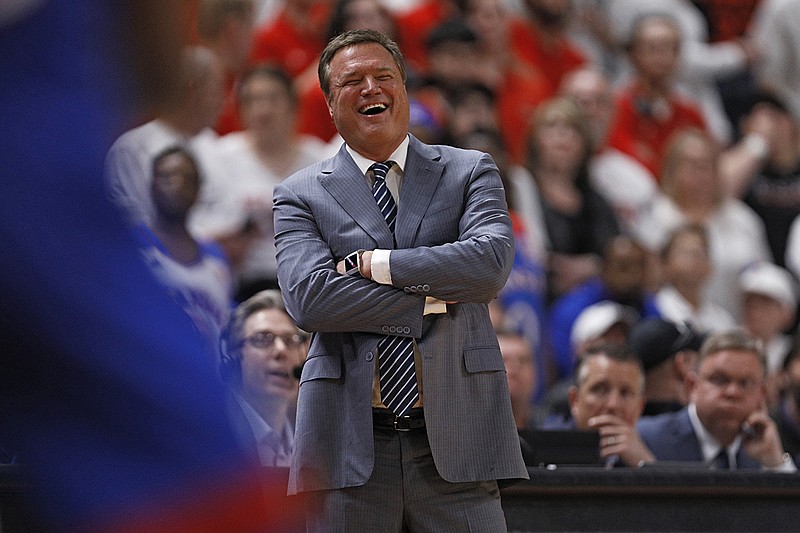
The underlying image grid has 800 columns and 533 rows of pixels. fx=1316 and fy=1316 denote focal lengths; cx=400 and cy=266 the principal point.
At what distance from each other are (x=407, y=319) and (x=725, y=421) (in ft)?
9.86

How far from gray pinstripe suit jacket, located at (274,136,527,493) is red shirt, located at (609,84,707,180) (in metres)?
6.64

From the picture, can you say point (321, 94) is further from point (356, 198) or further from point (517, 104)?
point (356, 198)

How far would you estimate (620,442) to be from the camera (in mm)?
5492

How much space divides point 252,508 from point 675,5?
987cm

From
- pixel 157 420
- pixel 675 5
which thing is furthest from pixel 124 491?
pixel 675 5

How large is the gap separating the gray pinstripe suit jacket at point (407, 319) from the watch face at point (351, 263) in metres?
0.04

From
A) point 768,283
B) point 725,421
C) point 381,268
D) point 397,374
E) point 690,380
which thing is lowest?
point 397,374

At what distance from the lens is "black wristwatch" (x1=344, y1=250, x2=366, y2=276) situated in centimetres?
324

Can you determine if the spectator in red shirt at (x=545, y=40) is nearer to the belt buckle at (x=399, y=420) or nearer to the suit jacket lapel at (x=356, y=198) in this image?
the suit jacket lapel at (x=356, y=198)

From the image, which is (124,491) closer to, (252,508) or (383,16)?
(252,508)

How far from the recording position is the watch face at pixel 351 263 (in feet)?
10.7

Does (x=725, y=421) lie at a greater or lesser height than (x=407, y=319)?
greater

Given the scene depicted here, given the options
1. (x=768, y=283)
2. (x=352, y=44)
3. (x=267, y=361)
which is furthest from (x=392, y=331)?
(x=768, y=283)

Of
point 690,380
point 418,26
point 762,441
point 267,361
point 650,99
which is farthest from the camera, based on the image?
point 650,99
